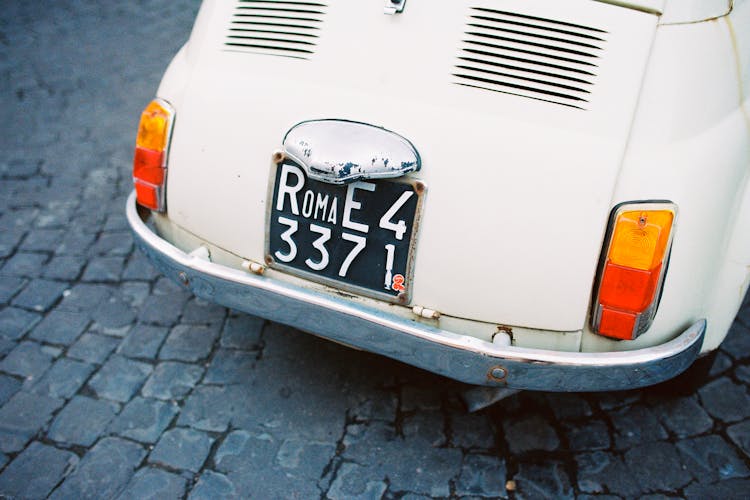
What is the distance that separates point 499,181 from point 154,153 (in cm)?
128

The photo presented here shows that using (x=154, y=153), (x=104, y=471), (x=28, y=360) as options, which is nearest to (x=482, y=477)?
(x=104, y=471)

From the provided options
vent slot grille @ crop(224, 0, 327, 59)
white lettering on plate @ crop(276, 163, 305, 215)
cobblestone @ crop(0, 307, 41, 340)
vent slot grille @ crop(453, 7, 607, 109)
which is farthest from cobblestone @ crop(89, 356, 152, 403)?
vent slot grille @ crop(453, 7, 607, 109)

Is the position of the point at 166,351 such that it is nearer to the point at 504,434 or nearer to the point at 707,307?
the point at 504,434

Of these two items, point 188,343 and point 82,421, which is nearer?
point 82,421

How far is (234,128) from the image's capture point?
2.21 metres

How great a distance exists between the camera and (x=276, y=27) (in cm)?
229

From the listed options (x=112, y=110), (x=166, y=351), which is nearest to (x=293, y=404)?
(x=166, y=351)

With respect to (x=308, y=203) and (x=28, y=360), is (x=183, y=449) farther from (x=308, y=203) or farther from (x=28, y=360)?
(x=308, y=203)

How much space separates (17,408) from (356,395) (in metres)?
1.44

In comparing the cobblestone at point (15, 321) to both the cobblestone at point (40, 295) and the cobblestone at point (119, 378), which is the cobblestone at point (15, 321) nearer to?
the cobblestone at point (40, 295)

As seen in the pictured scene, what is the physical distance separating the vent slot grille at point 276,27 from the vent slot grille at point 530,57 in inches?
21.5

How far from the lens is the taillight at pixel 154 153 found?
2357 mm

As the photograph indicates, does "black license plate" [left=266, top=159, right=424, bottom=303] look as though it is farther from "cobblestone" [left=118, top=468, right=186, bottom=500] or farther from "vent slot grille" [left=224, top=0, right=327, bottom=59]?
"cobblestone" [left=118, top=468, right=186, bottom=500]

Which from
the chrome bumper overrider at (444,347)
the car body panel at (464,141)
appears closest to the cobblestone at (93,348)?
the chrome bumper overrider at (444,347)
